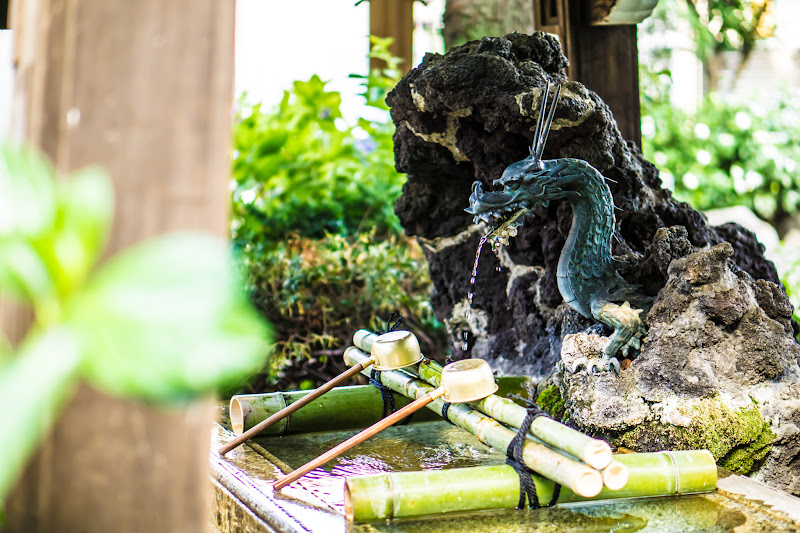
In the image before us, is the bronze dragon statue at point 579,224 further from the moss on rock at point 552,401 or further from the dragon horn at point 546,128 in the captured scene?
the moss on rock at point 552,401

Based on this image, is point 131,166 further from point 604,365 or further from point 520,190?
point 604,365

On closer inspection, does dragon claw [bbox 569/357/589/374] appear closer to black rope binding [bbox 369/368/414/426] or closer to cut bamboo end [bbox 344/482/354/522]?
black rope binding [bbox 369/368/414/426]

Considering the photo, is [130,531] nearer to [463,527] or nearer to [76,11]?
[76,11]

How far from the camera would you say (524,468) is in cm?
200

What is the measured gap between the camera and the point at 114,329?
84 cm

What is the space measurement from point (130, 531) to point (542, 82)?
7.79 ft

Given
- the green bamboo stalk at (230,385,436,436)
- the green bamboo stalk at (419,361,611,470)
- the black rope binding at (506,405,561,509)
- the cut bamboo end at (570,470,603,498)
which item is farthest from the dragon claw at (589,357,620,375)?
the cut bamboo end at (570,470,603,498)

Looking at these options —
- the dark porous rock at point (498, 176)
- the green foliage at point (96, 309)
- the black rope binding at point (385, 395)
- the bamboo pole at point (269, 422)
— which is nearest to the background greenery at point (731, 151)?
the dark porous rock at point (498, 176)

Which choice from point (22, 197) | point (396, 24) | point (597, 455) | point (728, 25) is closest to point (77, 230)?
point (22, 197)

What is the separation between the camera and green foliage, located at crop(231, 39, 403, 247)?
551cm

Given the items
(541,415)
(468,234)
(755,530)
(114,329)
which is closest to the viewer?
(114,329)

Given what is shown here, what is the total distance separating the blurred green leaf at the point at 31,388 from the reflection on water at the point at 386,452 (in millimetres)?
1442

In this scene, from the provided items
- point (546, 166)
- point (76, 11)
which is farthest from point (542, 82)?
point (76, 11)

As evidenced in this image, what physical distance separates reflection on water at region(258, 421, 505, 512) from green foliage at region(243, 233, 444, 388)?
5.12 ft
